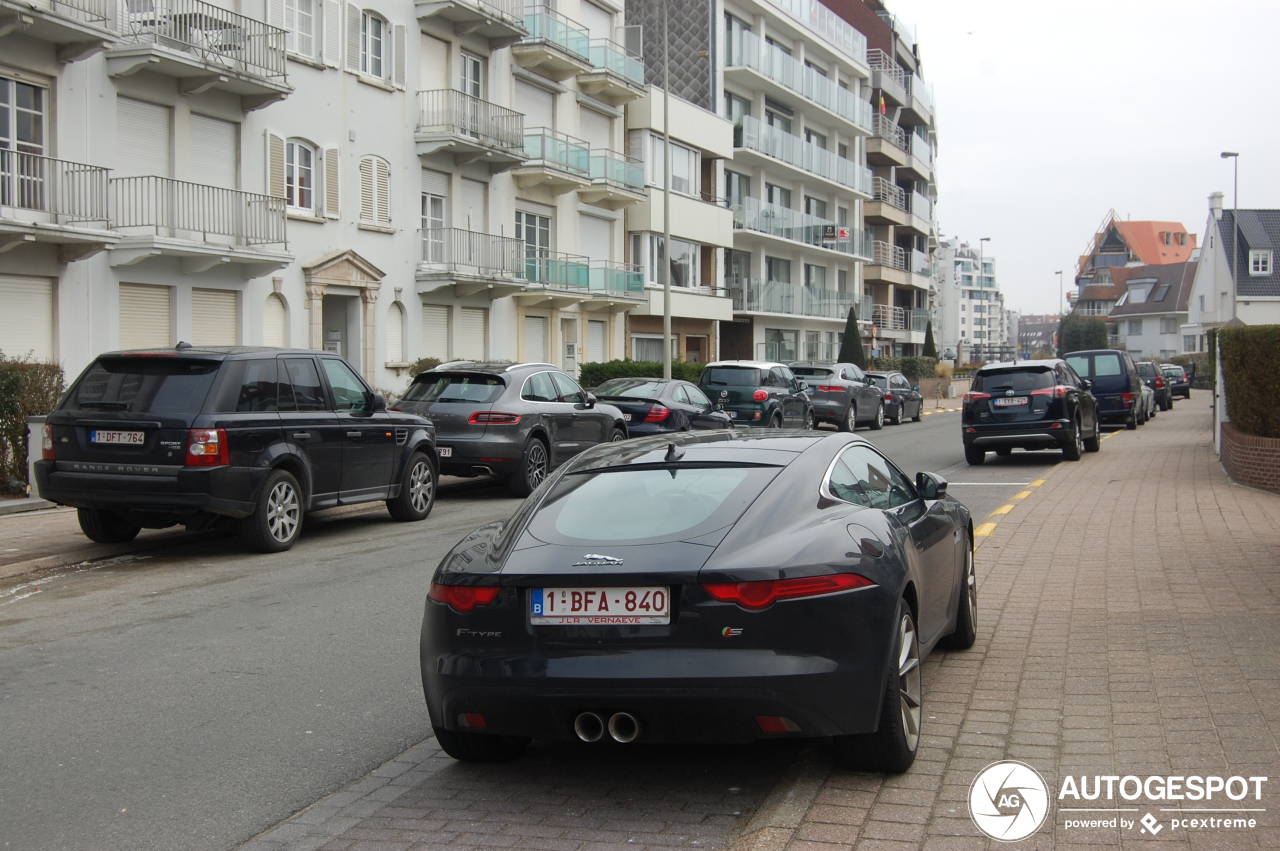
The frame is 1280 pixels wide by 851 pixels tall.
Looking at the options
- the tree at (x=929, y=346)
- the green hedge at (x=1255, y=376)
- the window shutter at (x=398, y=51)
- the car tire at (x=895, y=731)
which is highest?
the window shutter at (x=398, y=51)

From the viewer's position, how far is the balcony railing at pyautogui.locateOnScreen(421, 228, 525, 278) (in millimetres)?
Answer: 29734

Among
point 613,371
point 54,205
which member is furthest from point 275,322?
point 613,371

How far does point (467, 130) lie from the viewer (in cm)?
2983

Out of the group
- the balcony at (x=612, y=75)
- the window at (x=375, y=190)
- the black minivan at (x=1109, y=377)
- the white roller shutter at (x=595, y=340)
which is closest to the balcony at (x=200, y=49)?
the window at (x=375, y=190)

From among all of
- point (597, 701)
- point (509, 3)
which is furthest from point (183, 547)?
point (509, 3)

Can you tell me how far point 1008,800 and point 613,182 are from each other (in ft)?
111

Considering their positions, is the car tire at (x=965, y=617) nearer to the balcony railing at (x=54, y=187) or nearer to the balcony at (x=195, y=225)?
the balcony railing at (x=54, y=187)

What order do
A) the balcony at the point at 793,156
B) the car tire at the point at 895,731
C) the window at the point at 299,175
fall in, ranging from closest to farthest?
1. the car tire at the point at 895,731
2. the window at the point at 299,175
3. the balcony at the point at 793,156

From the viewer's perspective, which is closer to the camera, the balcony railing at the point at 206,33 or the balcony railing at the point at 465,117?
the balcony railing at the point at 206,33

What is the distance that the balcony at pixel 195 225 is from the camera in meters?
20.8

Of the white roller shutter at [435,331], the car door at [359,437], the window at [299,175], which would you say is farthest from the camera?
the white roller shutter at [435,331]

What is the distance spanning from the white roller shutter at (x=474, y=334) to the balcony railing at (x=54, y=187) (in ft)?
39.5

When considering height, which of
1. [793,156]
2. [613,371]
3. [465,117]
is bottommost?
[613,371]

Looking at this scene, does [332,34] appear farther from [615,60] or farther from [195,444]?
[195,444]
